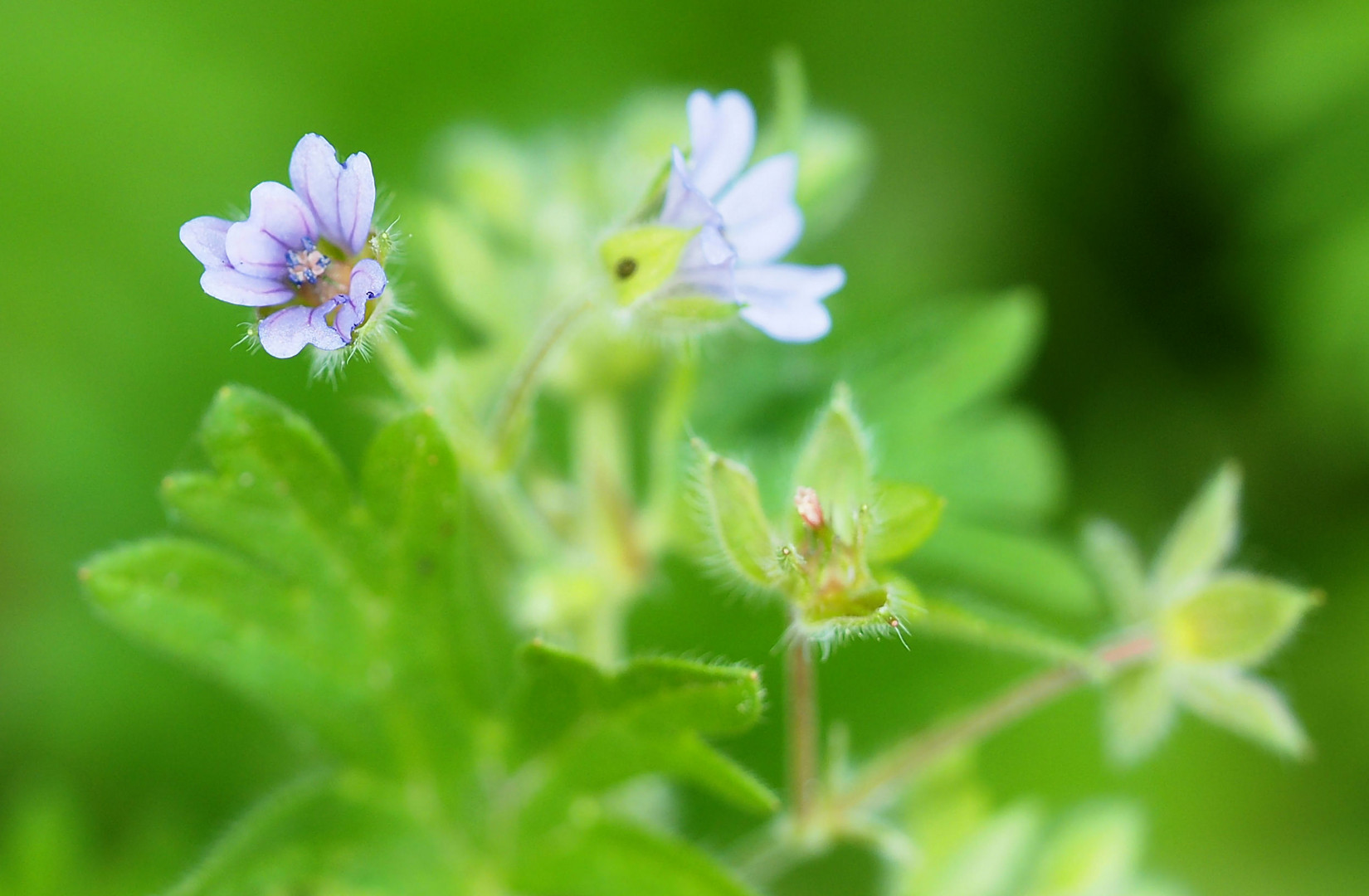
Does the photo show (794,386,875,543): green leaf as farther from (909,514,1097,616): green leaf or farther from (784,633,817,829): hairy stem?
(909,514,1097,616): green leaf

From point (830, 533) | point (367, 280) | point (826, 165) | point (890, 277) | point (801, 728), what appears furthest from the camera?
point (890, 277)

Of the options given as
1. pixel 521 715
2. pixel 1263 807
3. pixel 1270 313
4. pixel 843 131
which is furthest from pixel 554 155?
pixel 1263 807

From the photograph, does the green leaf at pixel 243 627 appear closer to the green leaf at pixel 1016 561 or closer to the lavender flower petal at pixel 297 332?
the lavender flower petal at pixel 297 332

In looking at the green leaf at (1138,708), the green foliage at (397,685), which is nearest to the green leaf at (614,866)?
the green foliage at (397,685)

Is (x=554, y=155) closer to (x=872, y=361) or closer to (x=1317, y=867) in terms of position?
(x=872, y=361)

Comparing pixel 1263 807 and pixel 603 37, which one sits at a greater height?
pixel 603 37

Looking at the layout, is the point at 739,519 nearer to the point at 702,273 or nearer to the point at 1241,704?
the point at 702,273

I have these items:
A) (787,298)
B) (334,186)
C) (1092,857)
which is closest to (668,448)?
(787,298)
